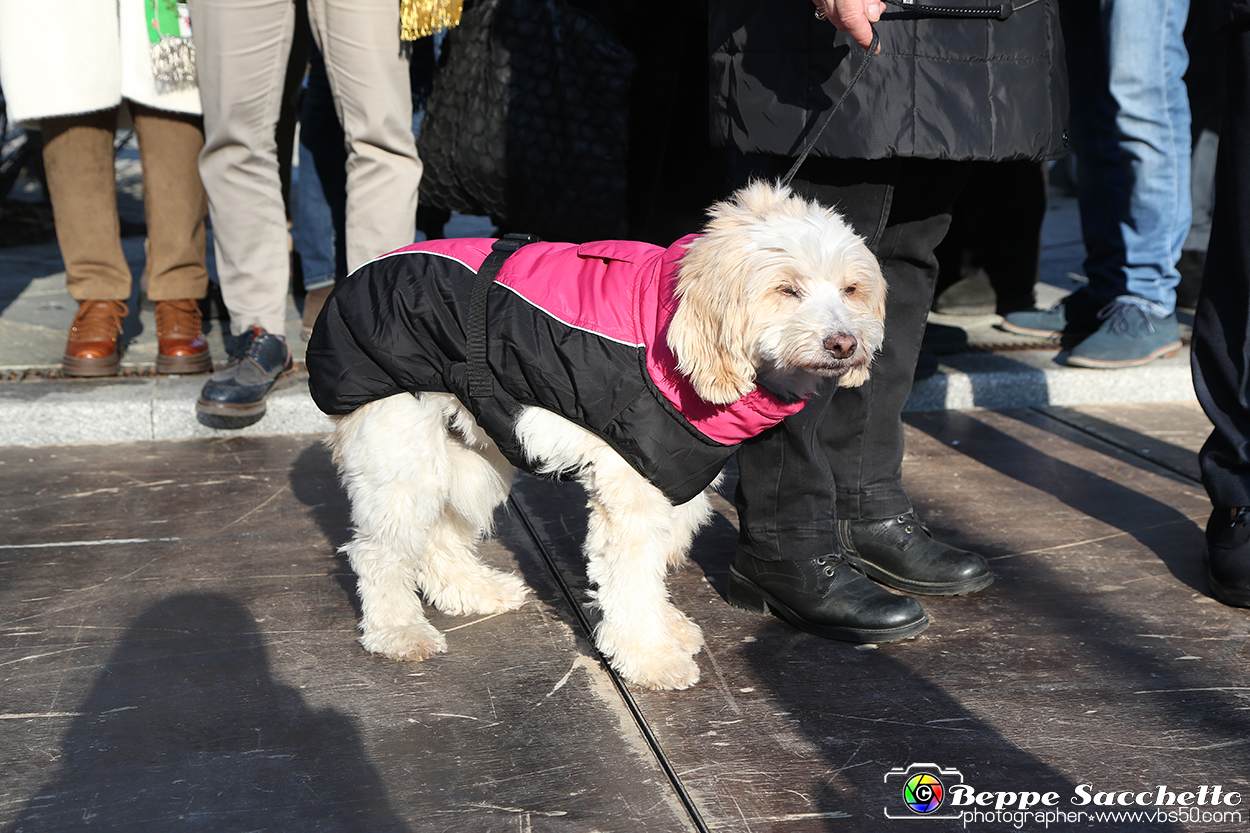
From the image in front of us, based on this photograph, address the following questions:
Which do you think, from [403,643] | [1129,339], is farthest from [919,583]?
[1129,339]

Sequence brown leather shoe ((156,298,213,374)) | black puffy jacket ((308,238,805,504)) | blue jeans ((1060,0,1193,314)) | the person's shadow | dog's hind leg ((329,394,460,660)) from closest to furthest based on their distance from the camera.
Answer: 1. the person's shadow
2. black puffy jacket ((308,238,805,504))
3. dog's hind leg ((329,394,460,660))
4. brown leather shoe ((156,298,213,374))
5. blue jeans ((1060,0,1193,314))

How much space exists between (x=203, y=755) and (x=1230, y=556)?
2635 mm

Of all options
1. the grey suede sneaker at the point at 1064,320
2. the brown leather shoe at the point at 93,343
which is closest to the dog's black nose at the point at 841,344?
the brown leather shoe at the point at 93,343

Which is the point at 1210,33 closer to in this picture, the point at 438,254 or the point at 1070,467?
the point at 1070,467

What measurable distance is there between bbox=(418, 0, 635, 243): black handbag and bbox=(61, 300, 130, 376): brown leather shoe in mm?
1534

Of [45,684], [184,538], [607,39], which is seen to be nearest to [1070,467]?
[607,39]

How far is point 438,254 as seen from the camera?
105 inches

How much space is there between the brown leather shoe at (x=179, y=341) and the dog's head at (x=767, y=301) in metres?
2.94

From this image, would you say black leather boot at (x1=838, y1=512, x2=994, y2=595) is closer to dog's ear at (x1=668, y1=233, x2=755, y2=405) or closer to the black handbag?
dog's ear at (x1=668, y1=233, x2=755, y2=405)

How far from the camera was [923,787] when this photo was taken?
7.05 ft

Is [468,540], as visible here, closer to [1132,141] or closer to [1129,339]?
[1129,339]

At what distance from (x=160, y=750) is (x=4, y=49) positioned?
320 cm

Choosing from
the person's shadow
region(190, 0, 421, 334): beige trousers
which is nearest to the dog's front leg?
the person's shadow

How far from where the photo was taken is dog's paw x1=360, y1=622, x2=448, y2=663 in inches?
105
